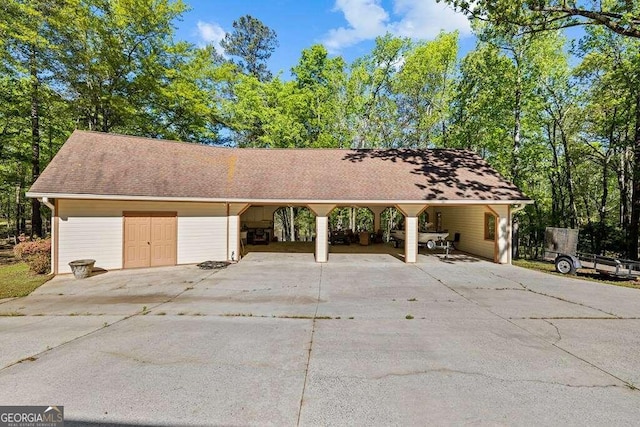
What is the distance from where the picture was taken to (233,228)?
12.8 m

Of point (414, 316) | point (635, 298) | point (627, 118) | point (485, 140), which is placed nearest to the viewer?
point (414, 316)

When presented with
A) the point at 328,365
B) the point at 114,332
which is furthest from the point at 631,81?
the point at 114,332

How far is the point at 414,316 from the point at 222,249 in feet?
29.6

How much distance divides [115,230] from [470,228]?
648 inches

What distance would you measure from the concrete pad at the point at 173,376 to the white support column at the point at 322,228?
285 inches

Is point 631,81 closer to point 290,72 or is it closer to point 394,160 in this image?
point 394,160

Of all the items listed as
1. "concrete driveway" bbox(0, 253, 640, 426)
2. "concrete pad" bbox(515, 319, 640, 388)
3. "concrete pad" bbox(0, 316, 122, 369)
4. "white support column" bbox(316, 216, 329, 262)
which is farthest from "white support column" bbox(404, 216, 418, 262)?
"concrete pad" bbox(0, 316, 122, 369)

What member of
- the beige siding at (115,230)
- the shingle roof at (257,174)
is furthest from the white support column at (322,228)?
the beige siding at (115,230)

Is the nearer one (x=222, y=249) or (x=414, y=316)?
(x=414, y=316)

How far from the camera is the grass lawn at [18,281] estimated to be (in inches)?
317

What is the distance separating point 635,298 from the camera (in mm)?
7582

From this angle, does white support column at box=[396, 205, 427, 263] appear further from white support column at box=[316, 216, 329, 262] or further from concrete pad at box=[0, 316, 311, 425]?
concrete pad at box=[0, 316, 311, 425]

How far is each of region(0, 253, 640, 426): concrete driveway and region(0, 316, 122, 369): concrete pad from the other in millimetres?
37

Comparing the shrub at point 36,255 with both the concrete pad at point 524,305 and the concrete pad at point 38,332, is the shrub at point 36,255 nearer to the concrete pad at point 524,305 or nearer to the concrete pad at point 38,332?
the concrete pad at point 38,332
